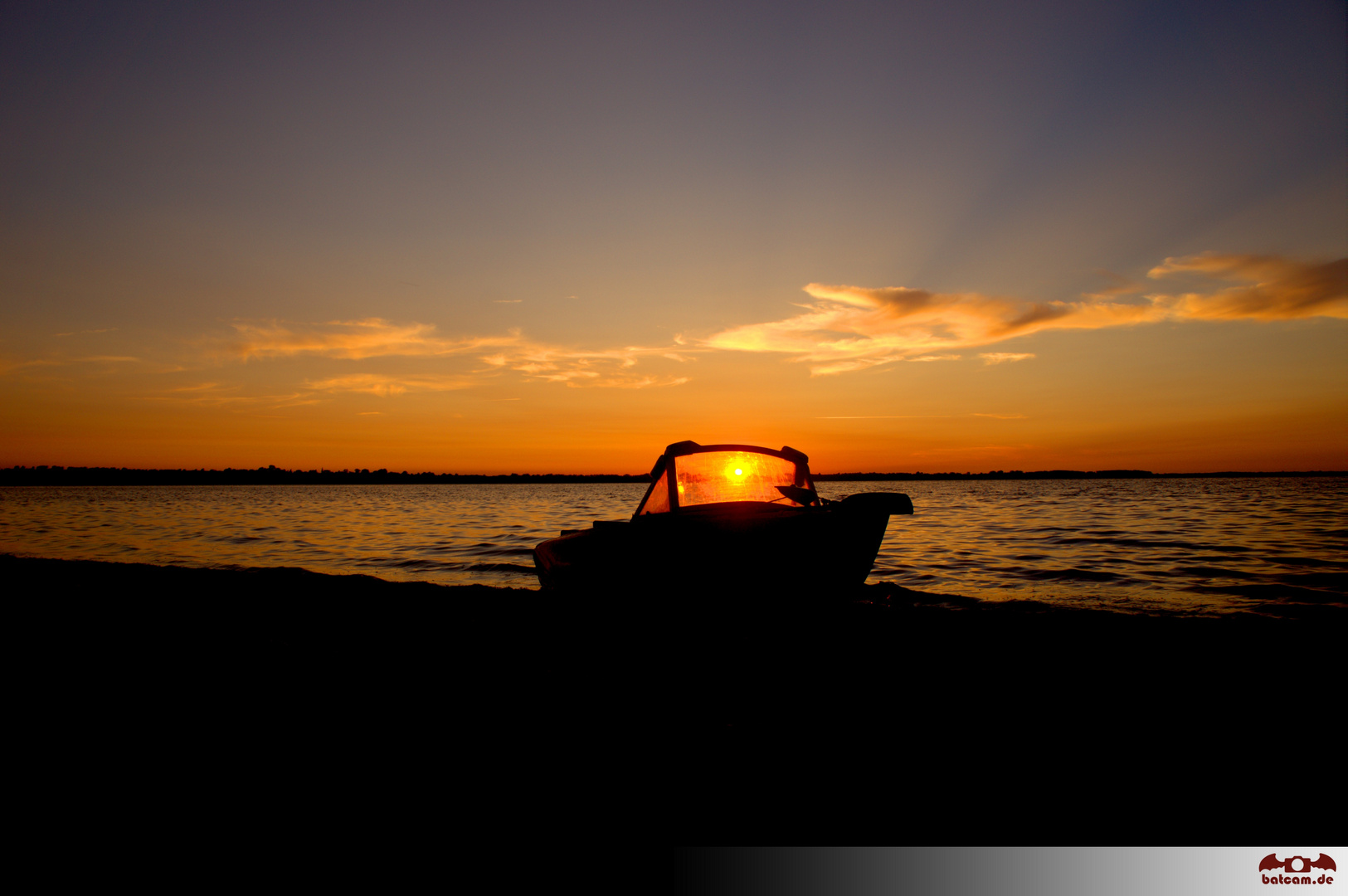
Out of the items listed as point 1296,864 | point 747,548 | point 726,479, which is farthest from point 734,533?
point 1296,864

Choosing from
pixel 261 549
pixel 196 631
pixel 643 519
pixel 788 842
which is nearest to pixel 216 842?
pixel 788 842

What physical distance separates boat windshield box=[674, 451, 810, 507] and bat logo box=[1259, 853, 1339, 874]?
16.5ft

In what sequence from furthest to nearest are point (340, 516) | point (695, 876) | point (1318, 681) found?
point (340, 516)
point (1318, 681)
point (695, 876)

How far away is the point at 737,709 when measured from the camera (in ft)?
17.4

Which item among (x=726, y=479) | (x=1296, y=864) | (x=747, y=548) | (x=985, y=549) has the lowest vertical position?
(x=985, y=549)

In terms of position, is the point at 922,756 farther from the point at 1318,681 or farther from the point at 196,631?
the point at 196,631

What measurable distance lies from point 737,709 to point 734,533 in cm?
190

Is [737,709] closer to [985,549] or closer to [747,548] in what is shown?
[747,548]

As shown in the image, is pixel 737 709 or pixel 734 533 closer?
pixel 737 709

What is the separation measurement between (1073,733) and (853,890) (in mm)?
2742

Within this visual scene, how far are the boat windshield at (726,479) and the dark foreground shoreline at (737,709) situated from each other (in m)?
1.56

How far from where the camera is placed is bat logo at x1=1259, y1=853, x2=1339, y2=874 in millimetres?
3244

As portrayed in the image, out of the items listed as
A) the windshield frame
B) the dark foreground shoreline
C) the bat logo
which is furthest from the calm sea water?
the bat logo

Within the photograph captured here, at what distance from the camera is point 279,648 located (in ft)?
22.8
